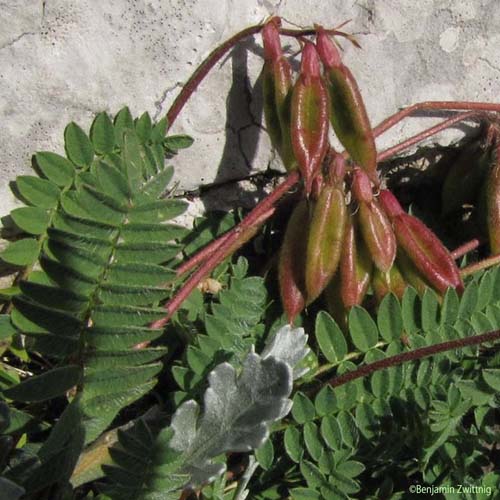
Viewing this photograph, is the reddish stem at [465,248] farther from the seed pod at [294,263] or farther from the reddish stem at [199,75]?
the reddish stem at [199,75]

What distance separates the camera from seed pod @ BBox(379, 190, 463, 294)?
191cm

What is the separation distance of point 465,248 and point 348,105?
523 mm

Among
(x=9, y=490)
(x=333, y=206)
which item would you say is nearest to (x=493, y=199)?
(x=333, y=206)

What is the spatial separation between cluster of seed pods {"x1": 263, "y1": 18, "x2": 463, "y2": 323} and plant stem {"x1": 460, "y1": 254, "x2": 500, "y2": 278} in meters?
0.12

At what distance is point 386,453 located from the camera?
5.62 feet

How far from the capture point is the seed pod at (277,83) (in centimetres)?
185

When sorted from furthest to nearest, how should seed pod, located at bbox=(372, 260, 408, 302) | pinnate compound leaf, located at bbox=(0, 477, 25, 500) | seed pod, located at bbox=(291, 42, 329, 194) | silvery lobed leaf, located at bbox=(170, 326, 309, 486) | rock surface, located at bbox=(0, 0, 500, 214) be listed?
seed pod, located at bbox=(372, 260, 408, 302) < seed pod, located at bbox=(291, 42, 329, 194) < rock surface, located at bbox=(0, 0, 500, 214) < silvery lobed leaf, located at bbox=(170, 326, 309, 486) < pinnate compound leaf, located at bbox=(0, 477, 25, 500)

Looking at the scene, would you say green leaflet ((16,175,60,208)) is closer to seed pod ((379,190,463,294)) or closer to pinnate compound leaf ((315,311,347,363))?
pinnate compound leaf ((315,311,347,363))

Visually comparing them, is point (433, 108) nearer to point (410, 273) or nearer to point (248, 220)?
point (410, 273)

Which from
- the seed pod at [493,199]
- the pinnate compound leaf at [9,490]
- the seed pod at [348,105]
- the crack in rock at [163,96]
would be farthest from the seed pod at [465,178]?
the pinnate compound leaf at [9,490]

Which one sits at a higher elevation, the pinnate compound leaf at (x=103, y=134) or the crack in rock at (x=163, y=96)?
the crack in rock at (x=163, y=96)

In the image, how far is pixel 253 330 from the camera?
71.9 inches

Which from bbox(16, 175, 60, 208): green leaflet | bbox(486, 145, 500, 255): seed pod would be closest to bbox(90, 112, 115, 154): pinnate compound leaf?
bbox(16, 175, 60, 208): green leaflet

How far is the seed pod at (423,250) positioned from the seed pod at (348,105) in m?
0.12
